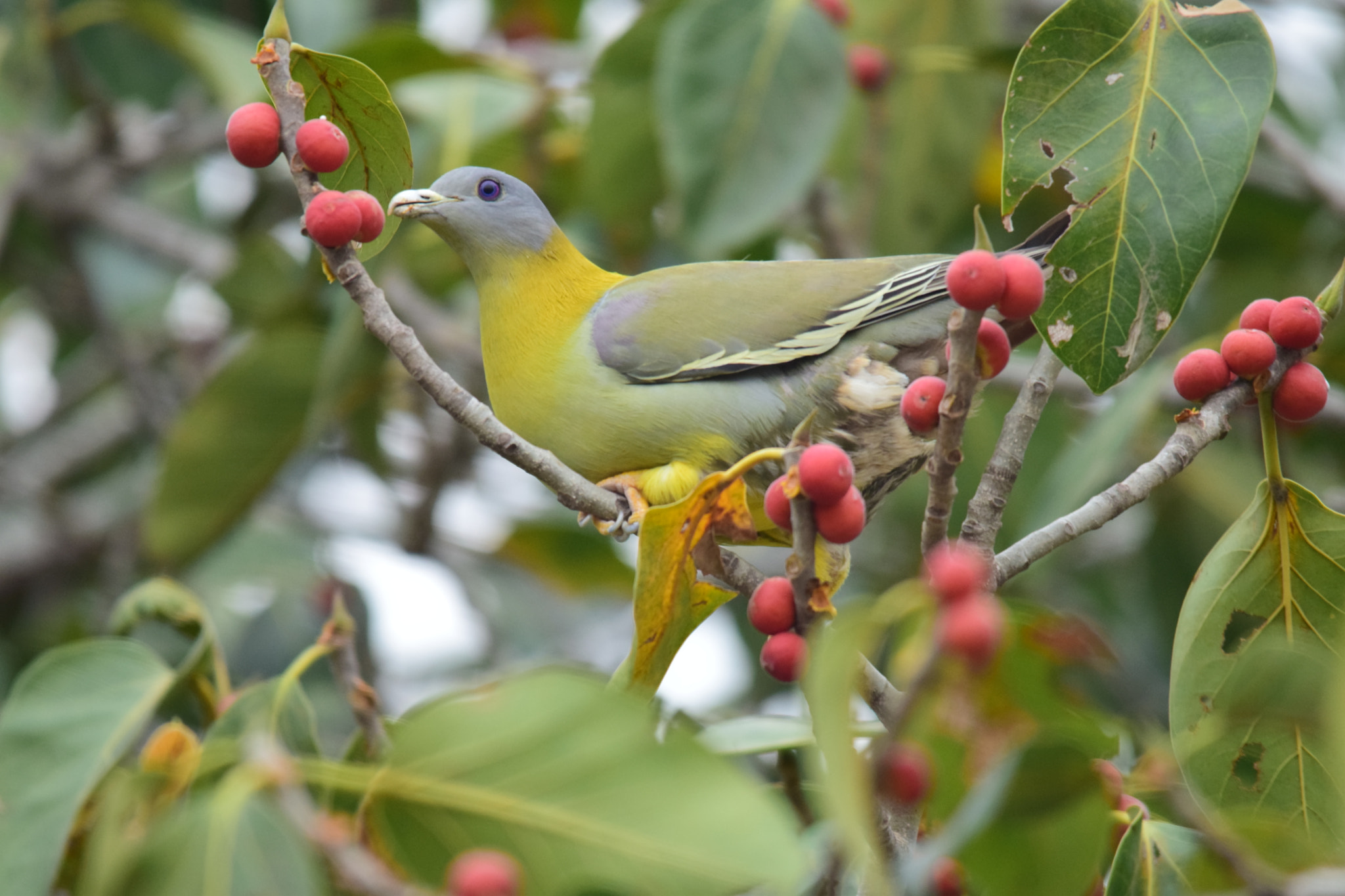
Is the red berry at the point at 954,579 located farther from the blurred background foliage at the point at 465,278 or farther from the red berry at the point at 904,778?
the blurred background foliage at the point at 465,278

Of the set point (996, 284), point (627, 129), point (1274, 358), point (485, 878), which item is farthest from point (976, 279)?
point (627, 129)

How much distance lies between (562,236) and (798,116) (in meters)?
0.80

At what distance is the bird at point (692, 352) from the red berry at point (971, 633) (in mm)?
1309

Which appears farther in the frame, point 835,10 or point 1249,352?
point 835,10

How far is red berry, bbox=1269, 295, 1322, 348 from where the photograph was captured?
1.74 metres

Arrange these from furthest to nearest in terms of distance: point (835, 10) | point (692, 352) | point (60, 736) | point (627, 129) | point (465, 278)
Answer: point (465, 278)
point (835, 10)
point (627, 129)
point (692, 352)
point (60, 736)

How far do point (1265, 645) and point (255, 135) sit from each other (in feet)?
4.74

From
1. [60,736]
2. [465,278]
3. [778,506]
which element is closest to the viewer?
[778,506]

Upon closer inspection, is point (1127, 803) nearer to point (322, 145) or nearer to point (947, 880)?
point (947, 880)

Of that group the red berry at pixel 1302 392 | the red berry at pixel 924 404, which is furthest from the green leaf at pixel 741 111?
the red berry at pixel 924 404

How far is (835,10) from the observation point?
379 centimetres

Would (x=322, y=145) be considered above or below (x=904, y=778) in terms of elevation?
above

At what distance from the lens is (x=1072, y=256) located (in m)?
1.78

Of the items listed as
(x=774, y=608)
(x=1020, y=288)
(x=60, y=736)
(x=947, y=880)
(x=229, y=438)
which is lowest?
(x=229, y=438)
